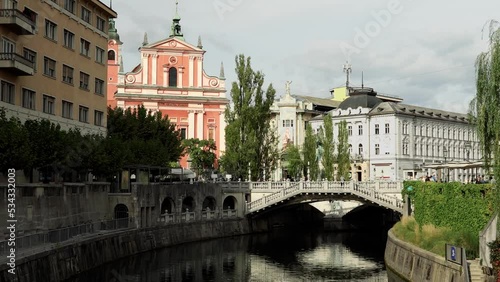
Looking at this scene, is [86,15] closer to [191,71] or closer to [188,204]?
[188,204]

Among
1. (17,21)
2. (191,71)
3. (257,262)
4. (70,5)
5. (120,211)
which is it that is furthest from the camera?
(191,71)

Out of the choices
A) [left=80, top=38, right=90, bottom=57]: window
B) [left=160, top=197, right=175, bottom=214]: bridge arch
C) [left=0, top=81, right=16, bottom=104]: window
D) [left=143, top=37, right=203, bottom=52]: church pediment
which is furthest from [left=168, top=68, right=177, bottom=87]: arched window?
[left=0, top=81, right=16, bottom=104]: window

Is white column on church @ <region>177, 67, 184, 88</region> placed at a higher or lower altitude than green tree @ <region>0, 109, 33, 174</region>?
higher

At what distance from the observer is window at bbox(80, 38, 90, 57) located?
204ft

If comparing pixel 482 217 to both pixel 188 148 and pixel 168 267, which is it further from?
pixel 188 148

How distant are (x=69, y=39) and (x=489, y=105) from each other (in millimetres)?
37537

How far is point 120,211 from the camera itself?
211ft

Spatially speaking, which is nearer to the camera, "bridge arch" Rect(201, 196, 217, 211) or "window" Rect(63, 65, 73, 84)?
"window" Rect(63, 65, 73, 84)

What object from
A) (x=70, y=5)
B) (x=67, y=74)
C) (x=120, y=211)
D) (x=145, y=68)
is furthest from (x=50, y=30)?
(x=145, y=68)

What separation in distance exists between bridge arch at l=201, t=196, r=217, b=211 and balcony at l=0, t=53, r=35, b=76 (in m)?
33.8

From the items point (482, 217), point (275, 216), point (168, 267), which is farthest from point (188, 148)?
point (482, 217)

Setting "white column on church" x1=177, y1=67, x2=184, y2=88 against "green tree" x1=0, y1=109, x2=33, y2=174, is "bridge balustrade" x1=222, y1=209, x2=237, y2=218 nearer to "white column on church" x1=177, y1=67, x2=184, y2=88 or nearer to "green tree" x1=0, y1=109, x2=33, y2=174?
"white column on church" x1=177, y1=67, x2=184, y2=88

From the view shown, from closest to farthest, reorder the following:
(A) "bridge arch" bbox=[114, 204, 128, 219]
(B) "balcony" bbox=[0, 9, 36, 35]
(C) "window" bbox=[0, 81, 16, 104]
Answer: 1. (B) "balcony" bbox=[0, 9, 36, 35]
2. (C) "window" bbox=[0, 81, 16, 104]
3. (A) "bridge arch" bbox=[114, 204, 128, 219]

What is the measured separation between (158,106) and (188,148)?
9.83 metres
